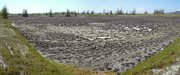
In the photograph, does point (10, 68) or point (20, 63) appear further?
point (20, 63)

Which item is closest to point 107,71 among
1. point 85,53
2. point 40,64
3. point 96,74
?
point 96,74

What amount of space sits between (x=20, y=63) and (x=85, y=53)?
10.6m

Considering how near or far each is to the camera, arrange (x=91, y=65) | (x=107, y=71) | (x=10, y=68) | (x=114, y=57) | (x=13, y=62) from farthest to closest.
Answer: (x=114, y=57), (x=91, y=65), (x=107, y=71), (x=13, y=62), (x=10, y=68)

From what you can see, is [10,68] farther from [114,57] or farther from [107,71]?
[114,57]

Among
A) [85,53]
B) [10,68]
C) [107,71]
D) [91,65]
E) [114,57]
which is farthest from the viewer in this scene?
[85,53]

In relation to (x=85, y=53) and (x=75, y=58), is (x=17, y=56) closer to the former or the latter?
(x=75, y=58)

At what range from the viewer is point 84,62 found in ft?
76.5

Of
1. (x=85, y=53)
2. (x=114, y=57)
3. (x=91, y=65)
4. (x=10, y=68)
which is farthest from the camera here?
(x=85, y=53)

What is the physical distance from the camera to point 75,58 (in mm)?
25172

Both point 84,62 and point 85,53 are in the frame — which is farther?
point 85,53

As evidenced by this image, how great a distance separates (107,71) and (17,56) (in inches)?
250

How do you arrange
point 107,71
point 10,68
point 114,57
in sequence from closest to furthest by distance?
1. point 10,68
2. point 107,71
3. point 114,57

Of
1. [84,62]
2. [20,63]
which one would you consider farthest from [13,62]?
[84,62]

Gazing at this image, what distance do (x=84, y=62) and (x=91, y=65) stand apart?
1358 mm
